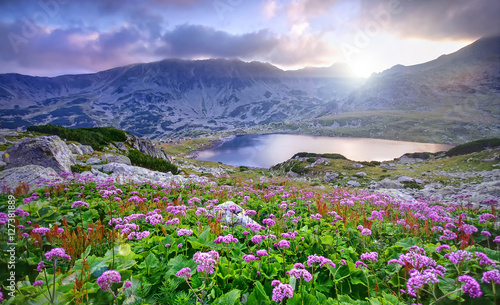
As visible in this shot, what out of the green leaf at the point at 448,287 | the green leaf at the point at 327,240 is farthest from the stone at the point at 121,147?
the green leaf at the point at 448,287

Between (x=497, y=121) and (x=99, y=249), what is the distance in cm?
26876

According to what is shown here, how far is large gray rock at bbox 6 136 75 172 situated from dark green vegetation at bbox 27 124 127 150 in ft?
58.3

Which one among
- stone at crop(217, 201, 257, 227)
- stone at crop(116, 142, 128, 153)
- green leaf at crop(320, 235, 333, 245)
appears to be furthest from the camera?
stone at crop(116, 142, 128, 153)

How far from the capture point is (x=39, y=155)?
17.9m

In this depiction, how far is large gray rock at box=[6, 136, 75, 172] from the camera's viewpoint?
→ 17.6m

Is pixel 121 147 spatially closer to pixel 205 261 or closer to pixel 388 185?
pixel 205 261

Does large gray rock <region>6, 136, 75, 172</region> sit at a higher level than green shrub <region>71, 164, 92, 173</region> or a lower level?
higher

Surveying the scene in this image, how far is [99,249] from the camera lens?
4.94m

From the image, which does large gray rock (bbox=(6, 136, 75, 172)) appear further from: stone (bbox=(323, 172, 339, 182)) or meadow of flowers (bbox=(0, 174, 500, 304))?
stone (bbox=(323, 172, 339, 182))

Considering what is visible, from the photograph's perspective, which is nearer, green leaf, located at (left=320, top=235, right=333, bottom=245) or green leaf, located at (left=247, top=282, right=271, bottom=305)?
green leaf, located at (left=247, top=282, right=271, bottom=305)

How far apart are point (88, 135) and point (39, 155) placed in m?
23.9

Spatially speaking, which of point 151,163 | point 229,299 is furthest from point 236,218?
point 151,163

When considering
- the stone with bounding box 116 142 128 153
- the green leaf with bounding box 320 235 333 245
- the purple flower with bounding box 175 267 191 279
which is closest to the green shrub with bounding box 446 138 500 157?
the green leaf with bounding box 320 235 333 245

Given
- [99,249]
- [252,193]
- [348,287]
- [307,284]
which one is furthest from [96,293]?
[252,193]
